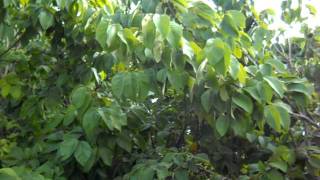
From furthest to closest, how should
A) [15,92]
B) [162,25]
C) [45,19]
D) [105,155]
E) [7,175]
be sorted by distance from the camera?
1. [15,92]
2. [45,19]
3. [105,155]
4. [7,175]
5. [162,25]

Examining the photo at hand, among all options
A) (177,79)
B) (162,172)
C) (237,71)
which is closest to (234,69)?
(237,71)

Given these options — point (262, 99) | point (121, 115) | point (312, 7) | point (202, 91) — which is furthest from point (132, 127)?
point (312, 7)

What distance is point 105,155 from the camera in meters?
2.35

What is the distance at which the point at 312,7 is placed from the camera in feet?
8.72

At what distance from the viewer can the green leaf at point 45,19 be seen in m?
2.50

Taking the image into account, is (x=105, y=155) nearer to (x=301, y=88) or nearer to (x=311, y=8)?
(x=301, y=88)

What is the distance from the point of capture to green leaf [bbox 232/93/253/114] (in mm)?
1887

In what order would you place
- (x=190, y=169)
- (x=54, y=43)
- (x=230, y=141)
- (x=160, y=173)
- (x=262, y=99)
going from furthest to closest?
1. (x=54, y=43)
2. (x=230, y=141)
3. (x=190, y=169)
4. (x=160, y=173)
5. (x=262, y=99)

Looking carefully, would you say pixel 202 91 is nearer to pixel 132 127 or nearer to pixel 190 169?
pixel 190 169

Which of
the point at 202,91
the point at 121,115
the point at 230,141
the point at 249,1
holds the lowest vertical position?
the point at 230,141

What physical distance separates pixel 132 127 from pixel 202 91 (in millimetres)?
677

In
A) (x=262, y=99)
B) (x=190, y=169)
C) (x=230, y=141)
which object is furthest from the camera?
(x=230, y=141)

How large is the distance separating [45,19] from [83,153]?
0.73 m

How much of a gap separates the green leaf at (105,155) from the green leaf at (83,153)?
67 mm
